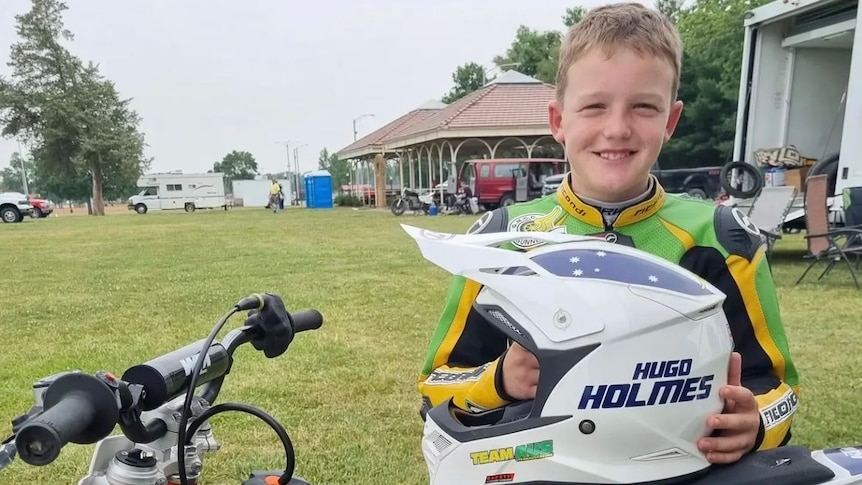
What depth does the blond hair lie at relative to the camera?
144 centimetres

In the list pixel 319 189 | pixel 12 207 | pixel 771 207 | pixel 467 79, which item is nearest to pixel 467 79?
pixel 467 79

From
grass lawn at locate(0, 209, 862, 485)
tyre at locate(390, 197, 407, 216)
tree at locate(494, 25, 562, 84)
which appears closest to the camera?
grass lawn at locate(0, 209, 862, 485)

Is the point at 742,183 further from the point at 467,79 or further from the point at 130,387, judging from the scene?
the point at 467,79

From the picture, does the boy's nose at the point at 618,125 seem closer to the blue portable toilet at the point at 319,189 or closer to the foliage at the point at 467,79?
the blue portable toilet at the point at 319,189

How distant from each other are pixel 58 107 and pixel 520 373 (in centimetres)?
4737

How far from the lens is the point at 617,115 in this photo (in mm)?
1416

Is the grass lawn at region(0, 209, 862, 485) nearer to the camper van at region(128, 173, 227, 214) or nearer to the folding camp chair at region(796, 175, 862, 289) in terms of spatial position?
the folding camp chair at region(796, 175, 862, 289)

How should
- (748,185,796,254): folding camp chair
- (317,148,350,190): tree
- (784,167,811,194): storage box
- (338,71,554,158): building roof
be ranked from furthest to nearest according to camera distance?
1. (317,148,350,190): tree
2. (338,71,554,158): building roof
3. (784,167,811,194): storage box
4. (748,185,796,254): folding camp chair

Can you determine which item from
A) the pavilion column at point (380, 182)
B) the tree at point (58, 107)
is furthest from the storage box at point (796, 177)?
the tree at point (58, 107)

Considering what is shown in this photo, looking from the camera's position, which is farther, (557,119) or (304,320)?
(557,119)

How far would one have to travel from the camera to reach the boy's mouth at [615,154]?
1.47 m

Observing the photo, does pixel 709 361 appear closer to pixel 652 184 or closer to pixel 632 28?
pixel 652 184

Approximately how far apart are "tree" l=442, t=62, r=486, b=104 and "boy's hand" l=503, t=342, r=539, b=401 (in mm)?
69293

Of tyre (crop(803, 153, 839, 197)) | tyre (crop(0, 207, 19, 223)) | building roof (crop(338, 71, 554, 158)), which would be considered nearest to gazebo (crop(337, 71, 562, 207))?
building roof (crop(338, 71, 554, 158))
